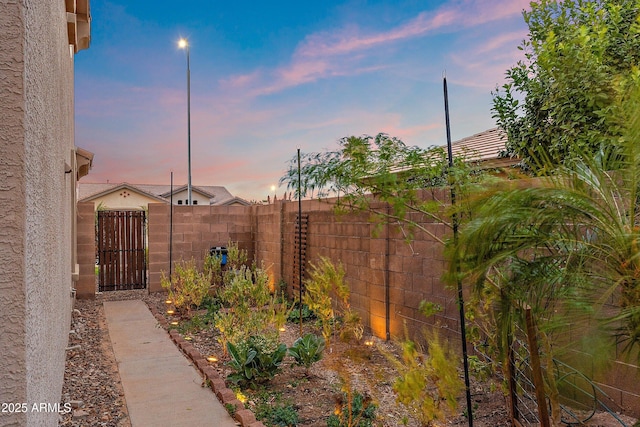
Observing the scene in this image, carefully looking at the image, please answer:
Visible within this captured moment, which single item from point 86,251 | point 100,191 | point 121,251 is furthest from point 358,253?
point 100,191

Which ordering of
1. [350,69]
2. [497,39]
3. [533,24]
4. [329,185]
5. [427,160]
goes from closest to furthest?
1. [427,160]
2. [329,185]
3. [533,24]
4. [497,39]
5. [350,69]

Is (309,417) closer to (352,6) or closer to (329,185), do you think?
(329,185)

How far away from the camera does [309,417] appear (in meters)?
3.37

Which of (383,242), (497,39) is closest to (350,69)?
(497,39)

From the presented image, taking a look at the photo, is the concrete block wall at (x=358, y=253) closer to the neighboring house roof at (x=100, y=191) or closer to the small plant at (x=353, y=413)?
the small plant at (x=353, y=413)

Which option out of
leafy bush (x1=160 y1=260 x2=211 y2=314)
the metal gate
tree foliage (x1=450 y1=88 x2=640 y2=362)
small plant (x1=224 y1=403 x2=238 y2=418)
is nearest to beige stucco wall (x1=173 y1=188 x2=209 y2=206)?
the metal gate

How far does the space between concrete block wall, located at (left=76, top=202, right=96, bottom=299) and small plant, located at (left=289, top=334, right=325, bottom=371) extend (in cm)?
565

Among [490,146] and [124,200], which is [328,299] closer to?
[490,146]

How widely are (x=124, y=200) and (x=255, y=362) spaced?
2953cm

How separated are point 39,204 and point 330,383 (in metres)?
3.15

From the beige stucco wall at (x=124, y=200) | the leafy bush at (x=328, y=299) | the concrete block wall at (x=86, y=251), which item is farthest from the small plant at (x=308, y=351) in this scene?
the beige stucco wall at (x=124, y=200)

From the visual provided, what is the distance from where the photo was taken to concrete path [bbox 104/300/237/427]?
10.9 ft

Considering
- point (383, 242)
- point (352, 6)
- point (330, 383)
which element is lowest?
point (330, 383)

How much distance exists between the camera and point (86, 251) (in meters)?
8.39
